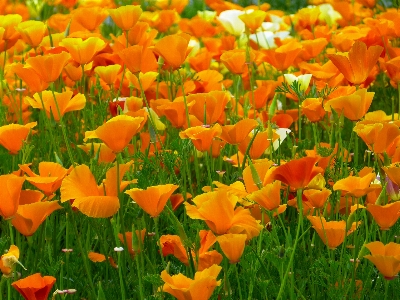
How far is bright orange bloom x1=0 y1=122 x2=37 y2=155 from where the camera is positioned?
1849 millimetres

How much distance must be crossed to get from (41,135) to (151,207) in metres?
1.23

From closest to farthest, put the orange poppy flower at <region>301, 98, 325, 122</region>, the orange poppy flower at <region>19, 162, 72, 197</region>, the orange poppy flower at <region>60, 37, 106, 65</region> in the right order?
1. the orange poppy flower at <region>19, 162, 72, 197</region>
2. the orange poppy flower at <region>301, 98, 325, 122</region>
3. the orange poppy flower at <region>60, 37, 106, 65</region>

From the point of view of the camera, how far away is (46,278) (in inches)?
A: 56.4

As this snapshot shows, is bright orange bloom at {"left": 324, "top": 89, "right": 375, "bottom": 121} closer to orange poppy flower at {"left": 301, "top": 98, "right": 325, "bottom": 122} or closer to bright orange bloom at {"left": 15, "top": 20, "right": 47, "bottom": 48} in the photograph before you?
orange poppy flower at {"left": 301, "top": 98, "right": 325, "bottom": 122}

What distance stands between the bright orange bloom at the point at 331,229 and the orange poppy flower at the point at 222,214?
0.58 ft

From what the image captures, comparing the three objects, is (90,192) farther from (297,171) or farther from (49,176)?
(297,171)

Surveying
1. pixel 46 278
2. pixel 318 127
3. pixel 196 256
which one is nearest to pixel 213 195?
pixel 196 256

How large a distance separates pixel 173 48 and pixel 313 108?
1.24 feet

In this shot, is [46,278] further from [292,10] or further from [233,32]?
[292,10]

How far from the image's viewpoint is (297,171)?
4.83ft

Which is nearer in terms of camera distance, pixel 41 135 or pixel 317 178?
pixel 317 178

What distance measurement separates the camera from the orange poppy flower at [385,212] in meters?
1.48

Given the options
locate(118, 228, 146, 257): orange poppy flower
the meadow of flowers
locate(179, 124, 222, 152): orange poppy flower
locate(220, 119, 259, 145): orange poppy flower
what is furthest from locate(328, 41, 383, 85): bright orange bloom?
locate(118, 228, 146, 257): orange poppy flower

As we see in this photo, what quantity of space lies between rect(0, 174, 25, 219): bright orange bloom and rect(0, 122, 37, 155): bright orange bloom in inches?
13.6
